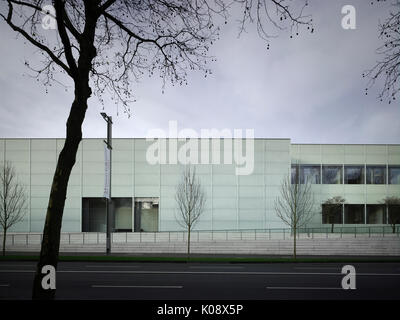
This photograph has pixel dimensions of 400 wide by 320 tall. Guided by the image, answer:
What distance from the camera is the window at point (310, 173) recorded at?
34.4m

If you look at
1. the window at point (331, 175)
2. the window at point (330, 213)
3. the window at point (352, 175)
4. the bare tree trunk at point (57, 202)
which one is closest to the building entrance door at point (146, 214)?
the window at point (330, 213)

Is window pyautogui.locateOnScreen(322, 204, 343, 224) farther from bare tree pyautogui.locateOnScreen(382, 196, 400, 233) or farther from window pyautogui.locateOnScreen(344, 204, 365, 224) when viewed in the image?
bare tree pyautogui.locateOnScreen(382, 196, 400, 233)

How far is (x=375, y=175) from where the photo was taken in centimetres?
3500

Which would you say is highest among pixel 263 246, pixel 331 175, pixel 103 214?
pixel 331 175

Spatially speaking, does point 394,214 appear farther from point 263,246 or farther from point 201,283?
point 201,283

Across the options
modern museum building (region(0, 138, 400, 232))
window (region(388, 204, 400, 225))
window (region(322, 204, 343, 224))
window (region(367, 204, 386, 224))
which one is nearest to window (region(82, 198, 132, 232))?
modern museum building (region(0, 138, 400, 232))

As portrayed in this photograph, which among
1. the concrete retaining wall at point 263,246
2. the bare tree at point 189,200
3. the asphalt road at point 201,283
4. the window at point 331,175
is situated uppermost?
the window at point 331,175

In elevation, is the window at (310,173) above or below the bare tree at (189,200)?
above

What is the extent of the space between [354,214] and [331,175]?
4679mm

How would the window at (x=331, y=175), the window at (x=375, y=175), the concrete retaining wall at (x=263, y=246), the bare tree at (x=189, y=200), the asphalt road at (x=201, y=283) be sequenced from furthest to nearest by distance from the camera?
1. the window at (x=375, y=175)
2. the window at (x=331, y=175)
3. the bare tree at (x=189, y=200)
4. the concrete retaining wall at (x=263, y=246)
5. the asphalt road at (x=201, y=283)

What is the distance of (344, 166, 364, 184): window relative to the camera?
3469cm

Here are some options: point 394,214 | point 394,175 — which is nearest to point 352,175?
point 394,175

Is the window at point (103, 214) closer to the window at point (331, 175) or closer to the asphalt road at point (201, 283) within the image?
the asphalt road at point (201, 283)

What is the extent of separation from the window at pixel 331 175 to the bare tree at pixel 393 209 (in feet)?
16.3
